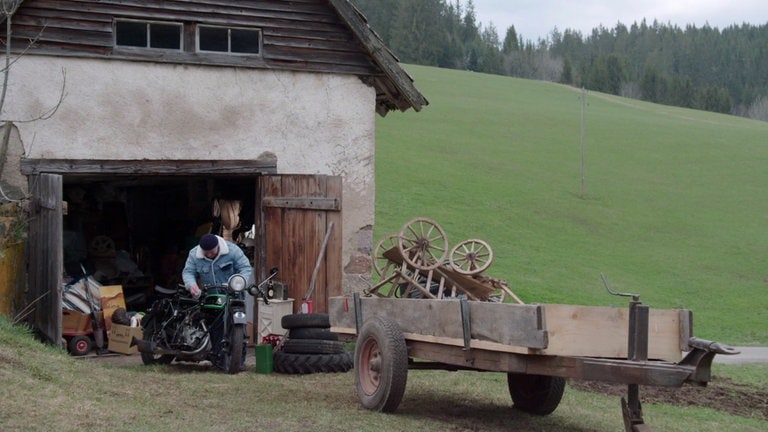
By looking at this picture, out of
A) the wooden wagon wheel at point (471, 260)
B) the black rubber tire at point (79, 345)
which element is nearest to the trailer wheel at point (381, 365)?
the wooden wagon wheel at point (471, 260)

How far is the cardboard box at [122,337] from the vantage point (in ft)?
43.2

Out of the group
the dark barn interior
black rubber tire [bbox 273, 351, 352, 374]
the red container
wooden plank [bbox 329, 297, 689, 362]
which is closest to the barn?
the red container

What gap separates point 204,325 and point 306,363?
124 cm

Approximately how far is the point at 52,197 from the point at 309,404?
482 cm

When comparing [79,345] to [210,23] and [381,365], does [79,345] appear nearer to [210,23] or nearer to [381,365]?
[210,23]

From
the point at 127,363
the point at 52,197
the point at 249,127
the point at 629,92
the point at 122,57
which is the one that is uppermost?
the point at 629,92

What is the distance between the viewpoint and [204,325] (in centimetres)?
1139

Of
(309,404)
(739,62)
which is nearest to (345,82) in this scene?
(309,404)

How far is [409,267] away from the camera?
1274 cm

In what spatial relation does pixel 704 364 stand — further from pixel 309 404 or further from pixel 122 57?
pixel 122 57

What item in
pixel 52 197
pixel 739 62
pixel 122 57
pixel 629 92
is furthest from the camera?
pixel 739 62

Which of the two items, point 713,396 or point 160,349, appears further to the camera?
point 713,396

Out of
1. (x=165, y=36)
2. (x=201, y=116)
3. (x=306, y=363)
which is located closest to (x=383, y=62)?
(x=201, y=116)

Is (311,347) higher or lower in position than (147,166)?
lower
